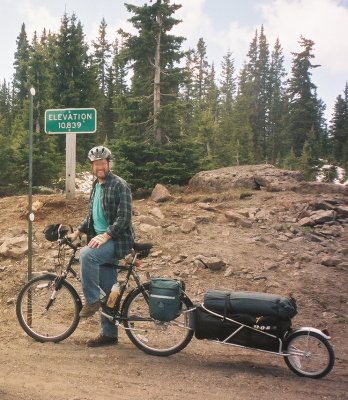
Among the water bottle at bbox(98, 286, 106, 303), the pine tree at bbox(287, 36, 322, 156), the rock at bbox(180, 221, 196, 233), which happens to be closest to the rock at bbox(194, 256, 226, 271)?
the rock at bbox(180, 221, 196, 233)

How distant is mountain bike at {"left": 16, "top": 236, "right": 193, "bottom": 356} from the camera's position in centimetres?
509

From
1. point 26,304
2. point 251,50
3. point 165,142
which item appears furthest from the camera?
point 251,50

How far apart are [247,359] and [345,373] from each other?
3.80ft

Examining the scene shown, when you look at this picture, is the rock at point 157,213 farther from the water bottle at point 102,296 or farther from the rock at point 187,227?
the water bottle at point 102,296

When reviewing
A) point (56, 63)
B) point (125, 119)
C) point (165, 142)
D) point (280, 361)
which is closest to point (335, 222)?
point (280, 361)

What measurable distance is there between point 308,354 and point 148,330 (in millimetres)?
2020

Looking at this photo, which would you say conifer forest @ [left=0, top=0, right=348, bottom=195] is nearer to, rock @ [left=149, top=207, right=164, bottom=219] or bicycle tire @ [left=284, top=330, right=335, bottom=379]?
rock @ [left=149, top=207, right=164, bottom=219]

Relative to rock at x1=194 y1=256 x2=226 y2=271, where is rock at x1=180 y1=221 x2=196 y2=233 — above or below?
above

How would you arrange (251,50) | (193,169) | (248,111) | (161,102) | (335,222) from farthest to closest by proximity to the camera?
(251,50)
(248,111)
(161,102)
(193,169)
(335,222)

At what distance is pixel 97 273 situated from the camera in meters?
5.16

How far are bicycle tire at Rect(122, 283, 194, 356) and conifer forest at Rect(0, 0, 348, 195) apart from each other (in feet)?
33.6

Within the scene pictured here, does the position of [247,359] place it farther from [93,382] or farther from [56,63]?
[56,63]

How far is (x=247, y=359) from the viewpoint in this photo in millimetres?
5094

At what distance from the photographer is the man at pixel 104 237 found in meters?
5.09
